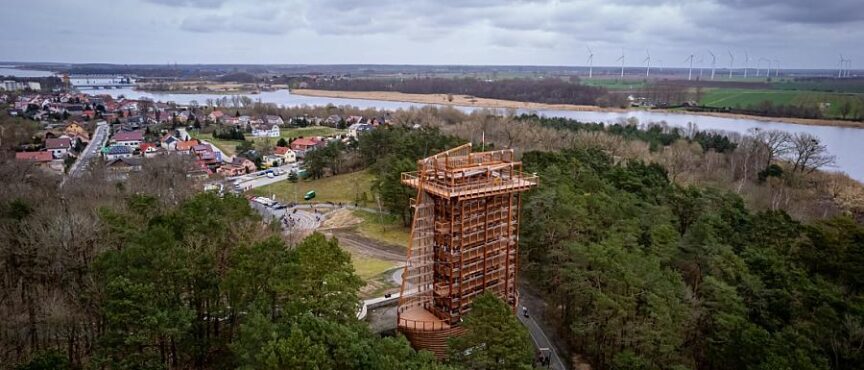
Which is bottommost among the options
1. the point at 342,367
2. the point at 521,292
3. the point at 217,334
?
the point at 521,292

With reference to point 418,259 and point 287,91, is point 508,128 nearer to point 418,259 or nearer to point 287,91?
point 418,259

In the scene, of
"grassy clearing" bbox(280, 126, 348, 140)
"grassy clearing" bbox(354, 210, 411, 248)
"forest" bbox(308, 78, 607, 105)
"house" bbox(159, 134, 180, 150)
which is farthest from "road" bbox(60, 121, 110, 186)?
"forest" bbox(308, 78, 607, 105)

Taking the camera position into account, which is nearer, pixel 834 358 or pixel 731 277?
pixel 834 358

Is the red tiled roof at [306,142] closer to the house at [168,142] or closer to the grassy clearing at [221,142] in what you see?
the grassy clearing at [221,142]

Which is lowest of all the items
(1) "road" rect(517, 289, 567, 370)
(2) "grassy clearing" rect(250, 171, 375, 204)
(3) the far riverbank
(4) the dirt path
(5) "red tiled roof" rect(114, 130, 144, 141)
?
(1) "road" rect(517, 289, 567, 370)

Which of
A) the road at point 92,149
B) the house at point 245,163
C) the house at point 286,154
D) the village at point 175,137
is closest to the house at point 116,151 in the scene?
the village at point 175,137

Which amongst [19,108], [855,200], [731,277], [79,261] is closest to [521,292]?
[731,277]

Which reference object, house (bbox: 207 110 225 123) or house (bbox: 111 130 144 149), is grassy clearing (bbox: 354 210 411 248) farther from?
house (bbox: 207 110 225 123)
